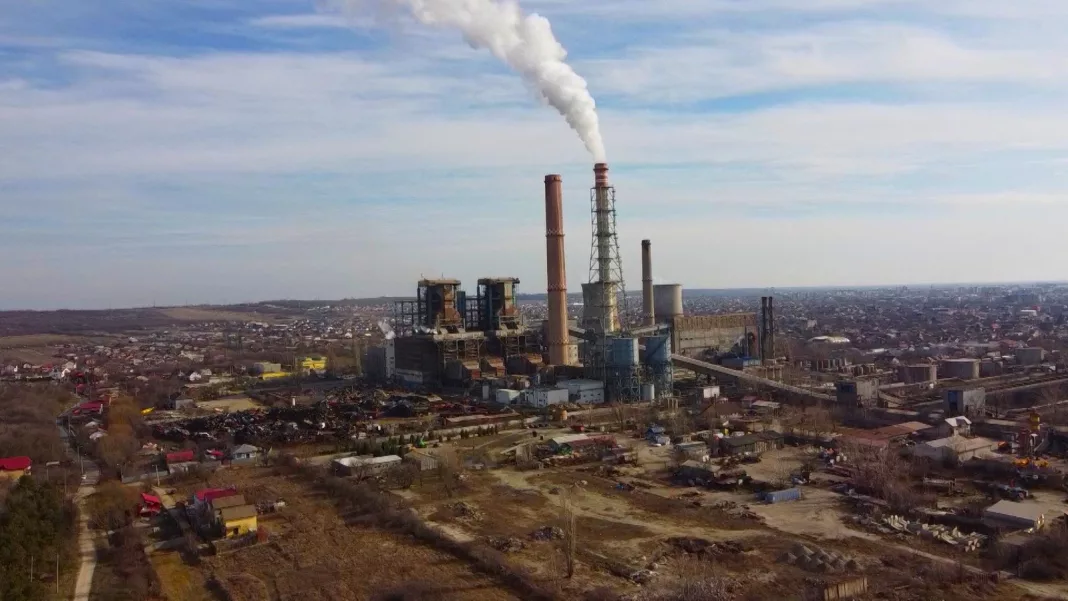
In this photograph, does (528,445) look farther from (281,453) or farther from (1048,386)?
(1048,386)

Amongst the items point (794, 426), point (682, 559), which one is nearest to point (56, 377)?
point (794, 426)

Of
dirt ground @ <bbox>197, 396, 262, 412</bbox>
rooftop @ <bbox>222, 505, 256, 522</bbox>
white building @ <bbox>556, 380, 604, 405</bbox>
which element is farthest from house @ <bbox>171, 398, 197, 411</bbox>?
rooftop @ <bbox>222, 505, 256, 522</bbox>

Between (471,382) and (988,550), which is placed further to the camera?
(471,382)

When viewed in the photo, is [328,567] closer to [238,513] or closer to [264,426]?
[238,513]

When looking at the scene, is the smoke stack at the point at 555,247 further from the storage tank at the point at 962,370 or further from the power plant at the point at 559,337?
the storage tank at the point at 962,370

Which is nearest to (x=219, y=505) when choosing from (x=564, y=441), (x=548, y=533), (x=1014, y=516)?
(x=548, y=533)

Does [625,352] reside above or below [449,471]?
above

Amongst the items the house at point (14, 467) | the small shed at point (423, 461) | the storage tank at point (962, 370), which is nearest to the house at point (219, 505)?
the small shed at point (423, 461)
